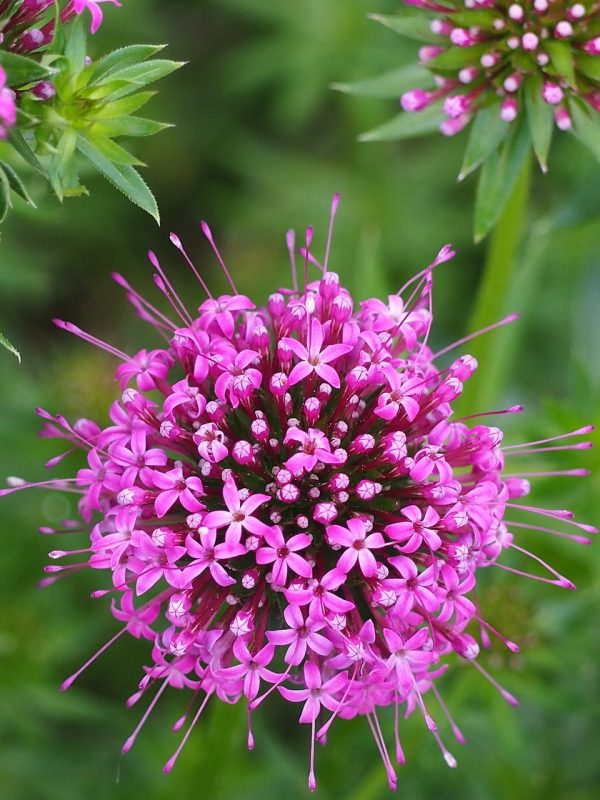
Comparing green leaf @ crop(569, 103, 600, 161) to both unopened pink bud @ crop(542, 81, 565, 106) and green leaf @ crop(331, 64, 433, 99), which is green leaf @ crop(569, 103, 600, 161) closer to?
unopened pink bud @ crop(542, 81, 565, 106)

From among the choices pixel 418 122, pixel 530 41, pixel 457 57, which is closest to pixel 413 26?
pixel 457 57

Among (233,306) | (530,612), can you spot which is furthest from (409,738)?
(233,306)

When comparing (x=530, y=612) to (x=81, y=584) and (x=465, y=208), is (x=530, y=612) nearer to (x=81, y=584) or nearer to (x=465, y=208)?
(x=81, y=584)

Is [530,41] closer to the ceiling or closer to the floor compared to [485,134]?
closer to the ceiling

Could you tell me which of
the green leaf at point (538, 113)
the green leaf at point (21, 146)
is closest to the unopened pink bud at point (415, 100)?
the green leaf at point (538, 113)

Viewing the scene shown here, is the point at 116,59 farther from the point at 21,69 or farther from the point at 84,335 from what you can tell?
the point at 84,335

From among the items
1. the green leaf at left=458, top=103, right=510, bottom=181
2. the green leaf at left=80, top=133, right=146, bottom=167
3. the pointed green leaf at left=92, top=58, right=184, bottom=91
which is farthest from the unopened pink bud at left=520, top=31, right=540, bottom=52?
the green leaf at left=80, top=133, right=146, bottom=167

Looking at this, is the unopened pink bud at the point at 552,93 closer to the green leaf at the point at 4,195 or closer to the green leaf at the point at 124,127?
the green leaf at the point at 124,127
